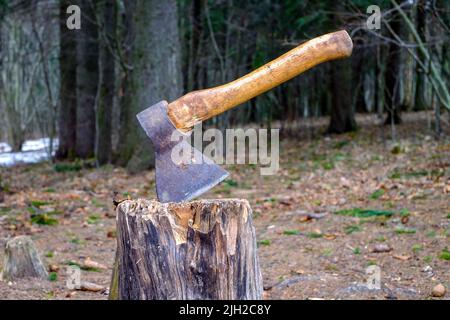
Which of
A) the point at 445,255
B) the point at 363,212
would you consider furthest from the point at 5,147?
the point at 445,255

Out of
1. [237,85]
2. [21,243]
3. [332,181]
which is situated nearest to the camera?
[237,85]

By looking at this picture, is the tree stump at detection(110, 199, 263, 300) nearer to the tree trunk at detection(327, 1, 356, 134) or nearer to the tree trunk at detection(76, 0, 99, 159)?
the tree trunk at detection(76, 0, 99, 159)

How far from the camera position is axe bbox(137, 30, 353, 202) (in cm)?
379

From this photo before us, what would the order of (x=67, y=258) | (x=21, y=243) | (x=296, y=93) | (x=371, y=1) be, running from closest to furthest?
(x=21, y=243) < (x=67, y=258) < (x=371, y=1) < (x=296, y=93)

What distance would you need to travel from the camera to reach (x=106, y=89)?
→ 15.7 meters

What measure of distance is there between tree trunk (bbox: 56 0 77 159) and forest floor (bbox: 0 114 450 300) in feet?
14.7

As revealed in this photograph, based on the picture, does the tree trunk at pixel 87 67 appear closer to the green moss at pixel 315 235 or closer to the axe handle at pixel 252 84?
the green moss at pixel 315 235

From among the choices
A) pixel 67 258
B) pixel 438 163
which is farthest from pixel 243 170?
pixel 67 258

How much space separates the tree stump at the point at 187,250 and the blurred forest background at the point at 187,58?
738 cm

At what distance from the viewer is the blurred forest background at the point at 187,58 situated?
12.1 meters

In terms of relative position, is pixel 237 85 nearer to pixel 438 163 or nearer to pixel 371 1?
pixel 438 163

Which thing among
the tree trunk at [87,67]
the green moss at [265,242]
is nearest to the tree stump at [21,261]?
the green moss at [265,242]

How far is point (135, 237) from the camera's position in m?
3.46
